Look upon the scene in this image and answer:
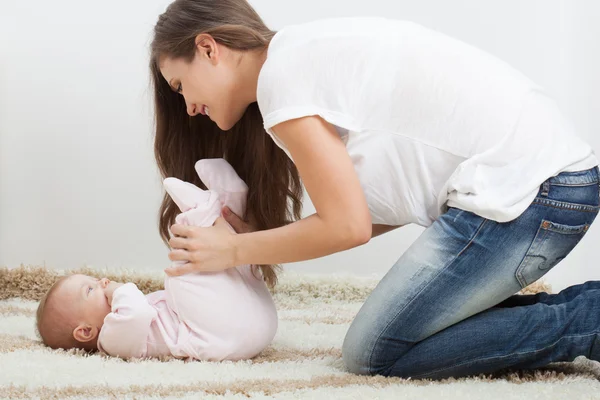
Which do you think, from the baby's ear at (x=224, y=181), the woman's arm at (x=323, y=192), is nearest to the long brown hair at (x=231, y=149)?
the baby's ear at (x=224, y=181)

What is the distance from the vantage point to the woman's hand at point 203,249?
1250 millimetres

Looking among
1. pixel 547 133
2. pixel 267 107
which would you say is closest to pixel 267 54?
pixel 267 107

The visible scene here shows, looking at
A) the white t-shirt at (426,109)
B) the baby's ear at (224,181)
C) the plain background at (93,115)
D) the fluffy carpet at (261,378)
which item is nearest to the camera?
the fluffy carpet at (261,378)

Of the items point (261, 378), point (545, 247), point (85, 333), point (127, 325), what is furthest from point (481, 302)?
point (85, 333)

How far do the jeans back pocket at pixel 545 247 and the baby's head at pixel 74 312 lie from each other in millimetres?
721

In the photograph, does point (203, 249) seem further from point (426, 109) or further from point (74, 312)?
point (426, 109)

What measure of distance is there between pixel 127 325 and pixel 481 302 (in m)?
0.59

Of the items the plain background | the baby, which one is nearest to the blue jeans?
the baby

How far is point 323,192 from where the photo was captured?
1141mm

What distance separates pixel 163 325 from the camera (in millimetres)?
1340

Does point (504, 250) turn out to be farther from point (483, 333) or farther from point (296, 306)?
point (296, 306)

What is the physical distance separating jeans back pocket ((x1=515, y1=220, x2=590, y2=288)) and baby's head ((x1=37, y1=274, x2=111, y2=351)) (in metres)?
0.72

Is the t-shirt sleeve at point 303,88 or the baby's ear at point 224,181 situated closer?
the t-shirt sleeve at point 303,88

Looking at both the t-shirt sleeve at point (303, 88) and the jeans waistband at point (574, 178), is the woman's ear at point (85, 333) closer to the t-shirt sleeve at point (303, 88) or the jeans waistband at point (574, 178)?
the t-shirt sleeve at point (303, 88)
